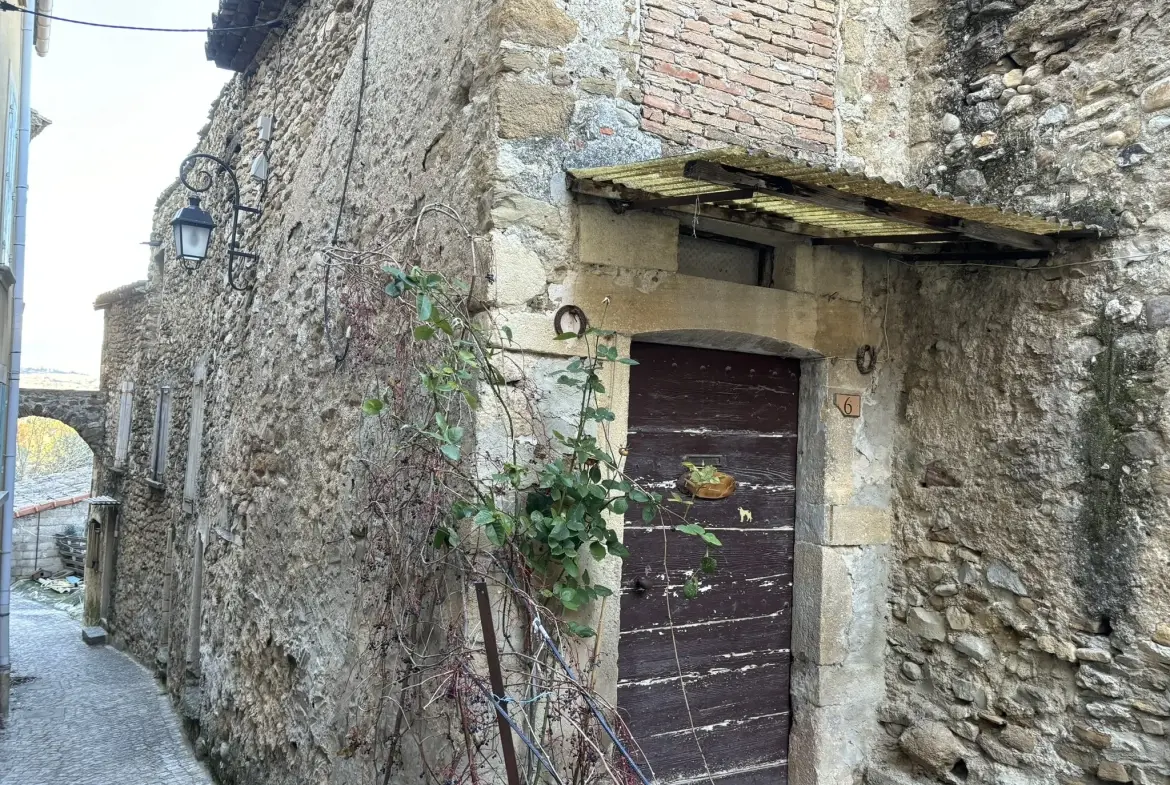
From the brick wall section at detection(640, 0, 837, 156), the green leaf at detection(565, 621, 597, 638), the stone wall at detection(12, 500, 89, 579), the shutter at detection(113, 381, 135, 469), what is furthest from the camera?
the stone wall at detection(12, 500, 89, 579)

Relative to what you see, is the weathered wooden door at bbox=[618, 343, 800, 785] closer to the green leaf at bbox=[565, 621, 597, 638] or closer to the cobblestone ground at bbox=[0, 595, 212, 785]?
the green leaf at bbox=[565, 621, 597, 638]

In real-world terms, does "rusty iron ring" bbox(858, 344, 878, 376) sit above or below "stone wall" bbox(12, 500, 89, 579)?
above

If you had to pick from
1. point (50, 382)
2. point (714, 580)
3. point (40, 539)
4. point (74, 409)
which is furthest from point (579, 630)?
point (50, 382)

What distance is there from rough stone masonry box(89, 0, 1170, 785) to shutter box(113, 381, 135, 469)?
8.00m

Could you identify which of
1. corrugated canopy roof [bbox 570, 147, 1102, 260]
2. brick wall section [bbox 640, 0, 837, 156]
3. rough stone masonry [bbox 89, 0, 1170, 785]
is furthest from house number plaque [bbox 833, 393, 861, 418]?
brick wall section [bbox 640, 0, 837, 156]

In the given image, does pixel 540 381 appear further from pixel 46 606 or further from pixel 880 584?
pixel 46 606

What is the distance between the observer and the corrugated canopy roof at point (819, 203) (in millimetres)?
2393

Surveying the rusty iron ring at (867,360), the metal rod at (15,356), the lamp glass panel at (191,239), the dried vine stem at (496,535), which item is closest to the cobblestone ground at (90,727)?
the metal rod at (15,356)

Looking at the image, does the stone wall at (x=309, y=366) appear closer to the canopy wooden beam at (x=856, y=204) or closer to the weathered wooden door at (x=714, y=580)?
the canopy wooden beam at (x=856, y=204)

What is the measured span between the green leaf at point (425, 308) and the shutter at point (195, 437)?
17.6ft

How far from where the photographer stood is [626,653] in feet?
10.2

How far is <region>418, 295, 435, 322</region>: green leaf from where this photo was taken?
2.44 meters

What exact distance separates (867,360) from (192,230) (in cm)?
461

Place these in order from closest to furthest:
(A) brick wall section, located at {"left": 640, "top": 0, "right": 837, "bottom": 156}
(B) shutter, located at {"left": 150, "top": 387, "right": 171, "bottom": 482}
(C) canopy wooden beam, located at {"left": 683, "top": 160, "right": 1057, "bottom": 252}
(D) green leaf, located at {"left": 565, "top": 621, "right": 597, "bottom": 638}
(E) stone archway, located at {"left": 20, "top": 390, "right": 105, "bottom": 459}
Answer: (C) canopy wooden beam, located at {"left": 683, "top": 160, "right": 1057, "bottom": 252} < (D) green leaf, located at {"left": 565, "top": 621, "right": 597, "bottom": 638} < (A) brick wall section, located at {"left": 640, "top": 0, "right": 837, "bottom": 156} < (B) shutter, located at {"left": 150, "top": 387, "right": 171, "bottom": 482} < (E) stone archway, located at {"left": 20, "top": 390, "right": 105, "bottom": 459}
